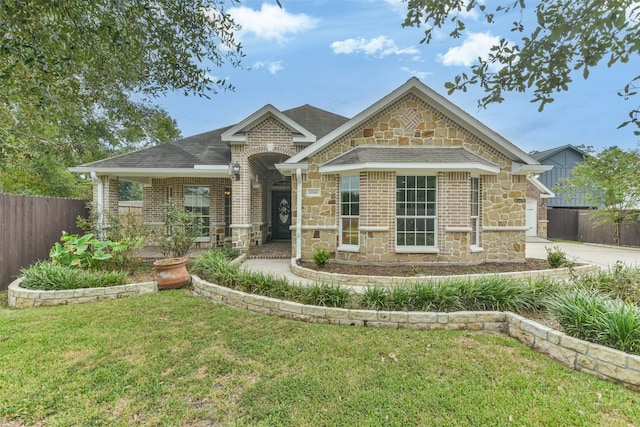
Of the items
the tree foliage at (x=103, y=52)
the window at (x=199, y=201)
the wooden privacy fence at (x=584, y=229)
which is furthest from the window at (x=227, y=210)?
the wooden privacy fence at (x=584, y=229)

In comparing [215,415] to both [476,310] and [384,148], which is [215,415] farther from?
[384,148]

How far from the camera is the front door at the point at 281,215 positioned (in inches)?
521

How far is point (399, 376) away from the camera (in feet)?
10.5

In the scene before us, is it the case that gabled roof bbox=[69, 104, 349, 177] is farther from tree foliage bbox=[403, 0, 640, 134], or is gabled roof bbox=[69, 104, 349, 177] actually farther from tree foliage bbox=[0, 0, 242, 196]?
tree foliage bbox=[403, 0, 640, 134]

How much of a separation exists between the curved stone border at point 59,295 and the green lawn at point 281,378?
91 centimetres

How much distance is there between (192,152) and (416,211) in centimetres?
819

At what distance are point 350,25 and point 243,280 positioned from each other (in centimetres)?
527

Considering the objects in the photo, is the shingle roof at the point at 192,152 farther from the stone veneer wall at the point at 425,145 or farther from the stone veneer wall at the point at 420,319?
the stone veneer wall at the point at 420,319

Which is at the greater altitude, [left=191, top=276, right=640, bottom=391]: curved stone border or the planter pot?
the planter pot

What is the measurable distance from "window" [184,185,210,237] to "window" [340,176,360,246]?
5.70 m

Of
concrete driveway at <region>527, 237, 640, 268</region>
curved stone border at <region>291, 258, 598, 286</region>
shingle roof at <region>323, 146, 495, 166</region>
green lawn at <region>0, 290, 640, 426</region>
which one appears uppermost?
shingle roof at <region>323, 146, 495, 166</region>

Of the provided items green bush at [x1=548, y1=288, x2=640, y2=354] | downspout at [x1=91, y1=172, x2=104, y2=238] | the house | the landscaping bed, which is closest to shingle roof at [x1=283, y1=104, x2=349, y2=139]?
the house

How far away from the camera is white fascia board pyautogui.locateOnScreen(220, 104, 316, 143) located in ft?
30.2

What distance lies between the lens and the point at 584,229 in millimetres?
16781
